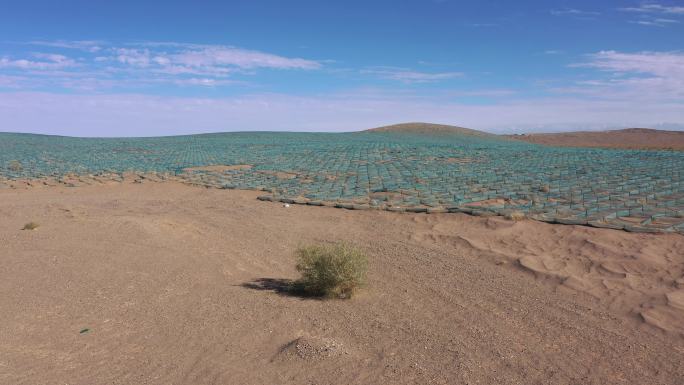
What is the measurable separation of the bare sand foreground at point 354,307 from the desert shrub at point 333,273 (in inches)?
9.4

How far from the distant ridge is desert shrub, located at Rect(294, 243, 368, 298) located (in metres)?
48.7

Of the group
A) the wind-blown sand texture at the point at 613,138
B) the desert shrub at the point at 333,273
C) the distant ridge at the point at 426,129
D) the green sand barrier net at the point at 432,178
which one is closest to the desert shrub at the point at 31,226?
the green sand barrier net at the point at 432,178

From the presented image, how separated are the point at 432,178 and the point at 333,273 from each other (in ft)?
37.8

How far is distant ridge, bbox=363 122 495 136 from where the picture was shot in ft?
186

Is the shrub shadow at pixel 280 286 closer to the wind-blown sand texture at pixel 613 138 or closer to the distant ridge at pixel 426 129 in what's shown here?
the distant ridge at pixel 426 129

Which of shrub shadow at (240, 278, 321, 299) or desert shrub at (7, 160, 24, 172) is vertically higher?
desert shrub at (7, 160, 24, 172)

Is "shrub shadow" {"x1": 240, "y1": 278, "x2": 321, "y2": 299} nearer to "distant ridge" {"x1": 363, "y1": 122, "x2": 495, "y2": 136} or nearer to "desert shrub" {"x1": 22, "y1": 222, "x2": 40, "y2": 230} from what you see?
"desert shrub" {"x1": 22, "y1": 222, "x2": 40, "y2": 230}

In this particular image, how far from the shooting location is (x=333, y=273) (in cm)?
738

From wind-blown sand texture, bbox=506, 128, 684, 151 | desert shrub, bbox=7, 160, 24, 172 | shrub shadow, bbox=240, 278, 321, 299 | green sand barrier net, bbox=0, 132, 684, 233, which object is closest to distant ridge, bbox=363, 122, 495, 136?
wind-blown sand texture, bbox=506, 128, 684, 151

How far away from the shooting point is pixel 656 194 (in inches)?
515

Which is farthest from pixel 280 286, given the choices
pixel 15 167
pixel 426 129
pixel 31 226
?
pixel 426 129

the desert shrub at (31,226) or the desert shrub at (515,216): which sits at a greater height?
the desert shrub at (515,216)

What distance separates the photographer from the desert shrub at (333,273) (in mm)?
7402

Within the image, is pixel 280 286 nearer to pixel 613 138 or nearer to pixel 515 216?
pixel 515 216
